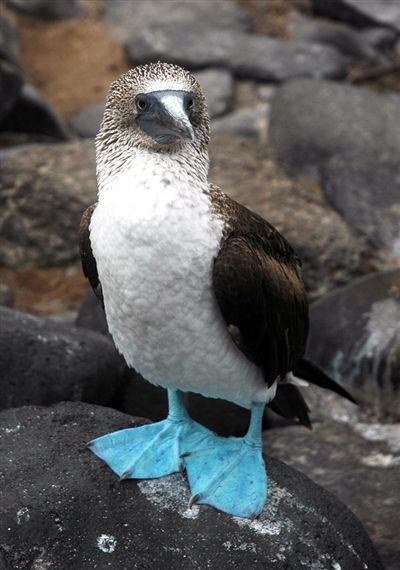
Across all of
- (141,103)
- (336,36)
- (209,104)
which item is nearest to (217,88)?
A: (209,104)

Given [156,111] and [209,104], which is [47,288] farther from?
[156,111]

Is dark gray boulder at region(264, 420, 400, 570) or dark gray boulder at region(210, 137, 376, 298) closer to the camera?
dark gray boulder at region(264, 420, 400, 570)

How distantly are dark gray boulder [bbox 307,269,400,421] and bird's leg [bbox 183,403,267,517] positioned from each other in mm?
1775

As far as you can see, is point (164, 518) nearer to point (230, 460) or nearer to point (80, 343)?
point (230, 460)

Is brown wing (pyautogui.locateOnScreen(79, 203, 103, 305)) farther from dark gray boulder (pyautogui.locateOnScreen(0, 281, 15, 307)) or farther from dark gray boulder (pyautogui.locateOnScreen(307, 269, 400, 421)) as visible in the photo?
dark gray boulder (pyautogui.locateOnScreen(0, 281, 15, 307))

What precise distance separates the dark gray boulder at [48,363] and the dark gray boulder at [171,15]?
6008 mm

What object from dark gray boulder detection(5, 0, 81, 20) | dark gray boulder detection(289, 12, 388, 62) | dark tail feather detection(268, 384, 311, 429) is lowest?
dark tail feather detection(268, 384, 311, 429)

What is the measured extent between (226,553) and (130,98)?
1610mm

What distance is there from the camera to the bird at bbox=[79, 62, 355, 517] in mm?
3672

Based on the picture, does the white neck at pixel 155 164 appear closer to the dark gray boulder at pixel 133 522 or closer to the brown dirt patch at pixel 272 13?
the dark gray boulder at pixel 133 522

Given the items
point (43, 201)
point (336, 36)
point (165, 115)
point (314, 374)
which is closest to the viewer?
point (165, 115)

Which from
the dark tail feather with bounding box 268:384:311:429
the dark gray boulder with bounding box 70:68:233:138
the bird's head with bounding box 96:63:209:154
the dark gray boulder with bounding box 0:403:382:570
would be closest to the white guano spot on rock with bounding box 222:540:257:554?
the dark gray boulder with bounding box 0:403:382:570

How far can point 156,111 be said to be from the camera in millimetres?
3652

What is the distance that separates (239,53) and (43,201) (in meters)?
3.34
